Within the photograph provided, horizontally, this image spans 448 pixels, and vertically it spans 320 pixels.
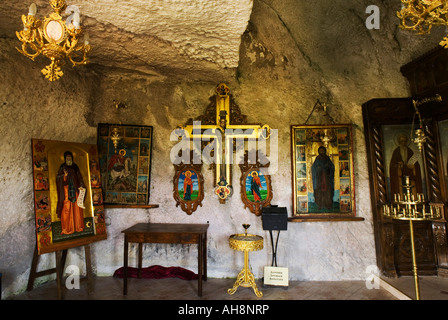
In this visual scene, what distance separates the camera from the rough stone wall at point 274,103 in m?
4.38

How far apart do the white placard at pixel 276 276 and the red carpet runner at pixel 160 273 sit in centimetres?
119

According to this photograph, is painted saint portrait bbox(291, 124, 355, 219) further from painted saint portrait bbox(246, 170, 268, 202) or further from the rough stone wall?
painted saint portrait bbox(246, 170, 268, 202)

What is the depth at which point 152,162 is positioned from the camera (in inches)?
187

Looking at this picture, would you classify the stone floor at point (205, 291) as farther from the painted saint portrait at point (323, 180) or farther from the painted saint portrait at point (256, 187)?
the painted saint portrait at point (256, 187)

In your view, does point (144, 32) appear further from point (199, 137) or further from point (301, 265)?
point (301, 265)

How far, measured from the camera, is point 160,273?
→ 4398 millimetres

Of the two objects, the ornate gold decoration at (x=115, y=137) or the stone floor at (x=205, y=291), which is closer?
the stone floor at (x=205, y=291)

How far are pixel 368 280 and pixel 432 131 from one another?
8.44 feet

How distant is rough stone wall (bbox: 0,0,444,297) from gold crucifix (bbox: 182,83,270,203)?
6.8 inches

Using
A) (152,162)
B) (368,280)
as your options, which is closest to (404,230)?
(368,280)

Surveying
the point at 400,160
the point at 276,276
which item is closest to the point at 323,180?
the point at 400,160

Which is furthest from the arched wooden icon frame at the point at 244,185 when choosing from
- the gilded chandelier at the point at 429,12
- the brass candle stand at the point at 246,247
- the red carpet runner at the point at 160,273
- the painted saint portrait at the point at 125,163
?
the gilded chandelier at the point at 429,12

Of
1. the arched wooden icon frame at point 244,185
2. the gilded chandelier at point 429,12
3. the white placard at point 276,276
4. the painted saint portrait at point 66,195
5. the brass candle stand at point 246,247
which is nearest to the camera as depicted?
the gilded chandelier at point 429,12
